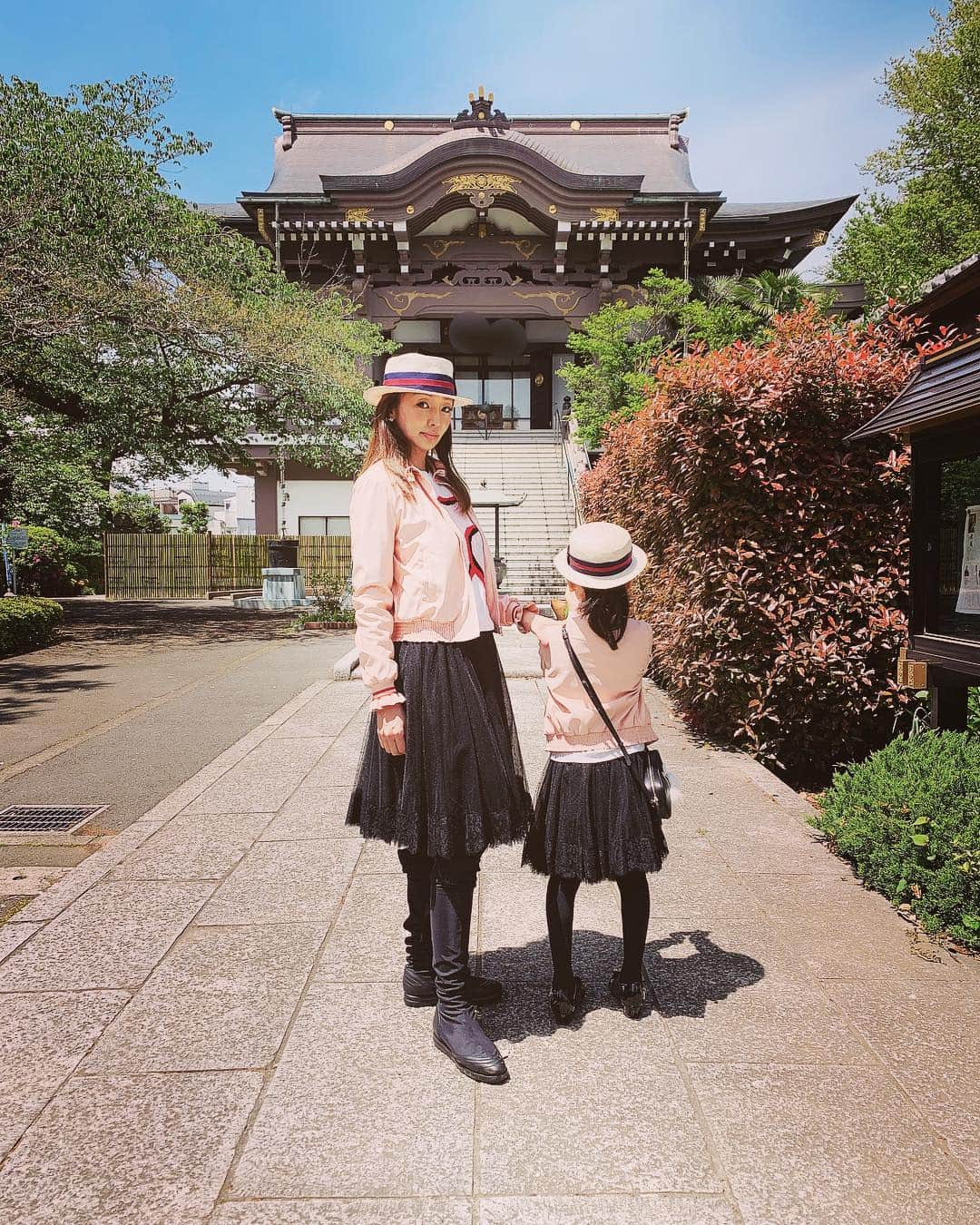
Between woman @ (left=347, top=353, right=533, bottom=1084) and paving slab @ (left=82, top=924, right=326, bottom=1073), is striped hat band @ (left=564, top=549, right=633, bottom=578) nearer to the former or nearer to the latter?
woman @ (left=347, top=353, right=533, bottom=1084)

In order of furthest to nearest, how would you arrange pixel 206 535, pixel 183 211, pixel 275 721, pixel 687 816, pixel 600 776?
1. pixel 206 535
2. pixel 183 211
3. pixel 275 721
4. pixel 687 816
5. pixel 600 776

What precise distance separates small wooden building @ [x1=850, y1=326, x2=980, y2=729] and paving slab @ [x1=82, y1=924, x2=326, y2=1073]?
3.80m

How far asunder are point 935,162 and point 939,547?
888 inches

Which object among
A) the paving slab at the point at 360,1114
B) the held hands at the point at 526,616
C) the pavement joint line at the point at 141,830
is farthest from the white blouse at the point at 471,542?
the pavement joint line at the point at 141,830

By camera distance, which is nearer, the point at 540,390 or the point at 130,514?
the point at 130,514

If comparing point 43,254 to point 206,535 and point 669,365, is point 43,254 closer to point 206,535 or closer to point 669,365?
point 669,365

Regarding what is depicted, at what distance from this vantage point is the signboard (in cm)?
459

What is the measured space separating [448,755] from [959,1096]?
170 centimetres

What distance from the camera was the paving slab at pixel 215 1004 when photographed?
2443mm

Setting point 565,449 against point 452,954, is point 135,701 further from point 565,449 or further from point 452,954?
point 565,449

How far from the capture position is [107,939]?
127 inches

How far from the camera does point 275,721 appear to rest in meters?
7.39

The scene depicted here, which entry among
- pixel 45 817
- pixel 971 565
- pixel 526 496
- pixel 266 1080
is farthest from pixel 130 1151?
pixel 526 496

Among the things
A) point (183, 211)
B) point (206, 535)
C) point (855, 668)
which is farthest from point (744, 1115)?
point (206, 535)
